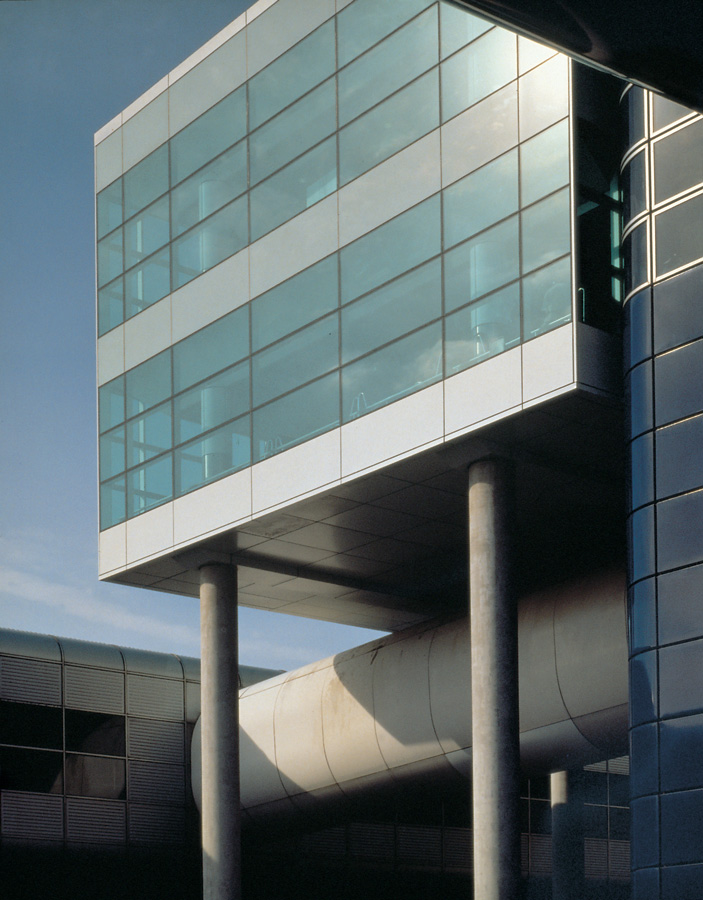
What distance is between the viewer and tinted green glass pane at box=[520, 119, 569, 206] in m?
22.0

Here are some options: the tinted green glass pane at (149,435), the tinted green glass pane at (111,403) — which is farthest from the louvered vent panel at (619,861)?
the tinted green glass pane at (111,403)

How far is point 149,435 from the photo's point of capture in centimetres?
2945

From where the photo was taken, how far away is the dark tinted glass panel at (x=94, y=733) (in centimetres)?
3488

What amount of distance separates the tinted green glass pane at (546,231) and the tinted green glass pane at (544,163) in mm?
207

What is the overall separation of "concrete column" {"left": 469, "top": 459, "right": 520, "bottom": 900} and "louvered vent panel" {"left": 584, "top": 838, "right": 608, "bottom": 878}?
20487 millimetres

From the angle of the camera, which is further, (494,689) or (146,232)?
(146,232)

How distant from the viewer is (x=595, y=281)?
2211cm

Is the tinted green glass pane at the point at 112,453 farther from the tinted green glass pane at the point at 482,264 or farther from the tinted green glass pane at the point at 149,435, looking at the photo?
the tinted green glass pane at the point at 482,264

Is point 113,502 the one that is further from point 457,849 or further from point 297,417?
point 457,849

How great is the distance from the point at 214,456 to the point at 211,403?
1.09m

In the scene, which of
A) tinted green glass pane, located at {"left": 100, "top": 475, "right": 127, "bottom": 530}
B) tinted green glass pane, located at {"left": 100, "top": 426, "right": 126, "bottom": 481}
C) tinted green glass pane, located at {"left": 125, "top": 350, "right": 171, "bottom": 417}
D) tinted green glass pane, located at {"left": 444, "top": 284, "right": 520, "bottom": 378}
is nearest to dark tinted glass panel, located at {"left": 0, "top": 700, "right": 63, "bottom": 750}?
tinted green glass pane, located at {"left": 100, "top": 475, "right": 127, "bottom": 530}

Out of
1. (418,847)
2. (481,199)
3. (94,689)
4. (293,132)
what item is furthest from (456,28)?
(418,847)

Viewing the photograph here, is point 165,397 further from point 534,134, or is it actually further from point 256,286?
point 534,134

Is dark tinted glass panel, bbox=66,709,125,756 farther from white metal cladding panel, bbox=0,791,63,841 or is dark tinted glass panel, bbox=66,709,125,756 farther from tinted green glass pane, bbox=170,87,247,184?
tinted green glass pane, bbox=170,87,247,184
